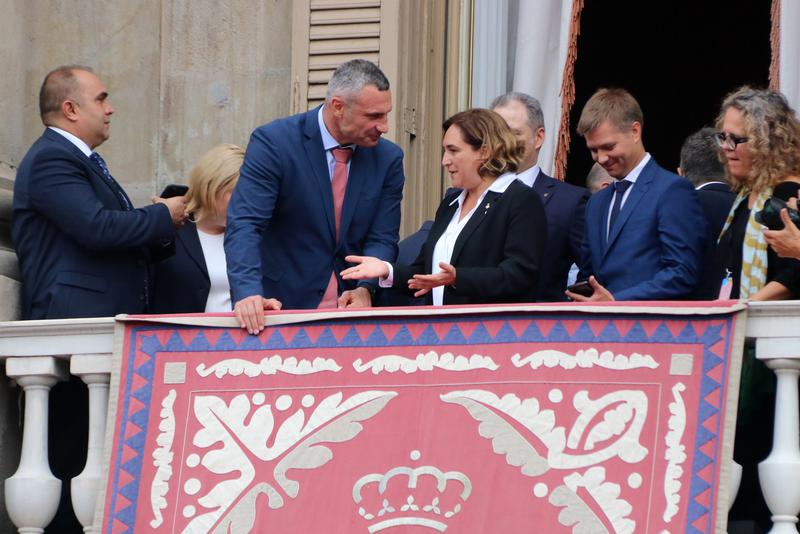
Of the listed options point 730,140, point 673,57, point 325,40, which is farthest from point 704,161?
point 673,57

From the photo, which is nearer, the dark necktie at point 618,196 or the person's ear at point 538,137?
the dark necktie at point 618,196

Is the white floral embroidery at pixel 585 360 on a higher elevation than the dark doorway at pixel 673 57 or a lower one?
lower

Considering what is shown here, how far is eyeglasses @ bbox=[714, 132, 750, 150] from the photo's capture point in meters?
6.35

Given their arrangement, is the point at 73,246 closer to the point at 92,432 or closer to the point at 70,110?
the point at 70,110

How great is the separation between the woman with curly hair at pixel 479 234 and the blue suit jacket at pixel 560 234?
0.33 metres

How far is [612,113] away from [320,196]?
115cm

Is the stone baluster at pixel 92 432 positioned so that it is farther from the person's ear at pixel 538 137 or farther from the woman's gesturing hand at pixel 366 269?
the person's ear at pixel 538 137

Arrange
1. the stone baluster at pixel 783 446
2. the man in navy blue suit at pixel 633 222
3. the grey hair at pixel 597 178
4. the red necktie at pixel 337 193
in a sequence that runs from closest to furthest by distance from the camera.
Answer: the stone baluster at pixel 783 446
the man in navy blue suit at pixel 633 222
the red necktie at pixel 337 193
the grey hair at pixel 597 178

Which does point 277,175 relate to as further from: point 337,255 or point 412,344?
point 412,344

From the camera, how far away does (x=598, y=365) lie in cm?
594

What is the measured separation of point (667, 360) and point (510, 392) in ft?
1.74

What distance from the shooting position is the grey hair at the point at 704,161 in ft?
23.9

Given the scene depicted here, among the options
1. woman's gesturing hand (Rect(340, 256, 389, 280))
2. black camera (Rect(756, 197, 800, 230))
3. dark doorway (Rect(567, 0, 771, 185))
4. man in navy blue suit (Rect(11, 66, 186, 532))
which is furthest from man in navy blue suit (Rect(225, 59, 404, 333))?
dark doorway (Rect(567, 0, 771, 185))

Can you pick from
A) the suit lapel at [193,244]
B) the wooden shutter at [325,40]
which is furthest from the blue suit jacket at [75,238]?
the wooden shutter at [325,40]
